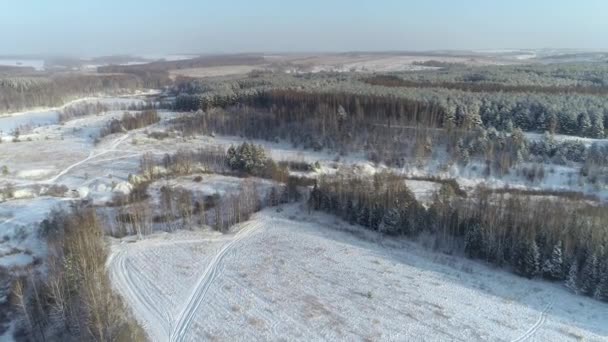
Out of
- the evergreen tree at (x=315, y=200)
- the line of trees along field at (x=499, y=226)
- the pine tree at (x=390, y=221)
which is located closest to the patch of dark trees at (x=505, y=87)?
the line of trees along field at (x=499, y=226)

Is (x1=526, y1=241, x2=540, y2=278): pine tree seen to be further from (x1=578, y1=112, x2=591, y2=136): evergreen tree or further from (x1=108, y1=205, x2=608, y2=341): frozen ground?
(x1=578, y1=112, x2=591, y2=136): evergreen tree

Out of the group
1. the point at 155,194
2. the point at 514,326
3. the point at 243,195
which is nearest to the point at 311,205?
the point at 243,195

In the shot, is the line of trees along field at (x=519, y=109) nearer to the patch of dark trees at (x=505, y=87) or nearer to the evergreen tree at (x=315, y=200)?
the patch of dark trees at (x=505, y=87)

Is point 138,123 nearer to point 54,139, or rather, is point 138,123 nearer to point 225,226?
point 54,139

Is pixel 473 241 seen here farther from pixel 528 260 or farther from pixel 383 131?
pixel 383 131

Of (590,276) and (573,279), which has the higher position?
(590,276)

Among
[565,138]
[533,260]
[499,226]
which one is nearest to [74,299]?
[499,226]

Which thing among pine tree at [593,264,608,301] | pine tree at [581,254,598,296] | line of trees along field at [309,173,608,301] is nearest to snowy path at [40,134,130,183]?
line of trees along field at [309,173,608,301]
